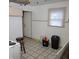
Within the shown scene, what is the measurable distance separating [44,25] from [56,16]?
1076 mm

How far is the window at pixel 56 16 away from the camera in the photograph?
4577 mm

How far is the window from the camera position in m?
4.58

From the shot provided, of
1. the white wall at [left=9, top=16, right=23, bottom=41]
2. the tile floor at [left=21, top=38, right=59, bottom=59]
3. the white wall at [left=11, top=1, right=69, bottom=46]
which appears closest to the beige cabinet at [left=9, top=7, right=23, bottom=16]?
the white wall at [left=9, top=16, right=23, bottom=41]

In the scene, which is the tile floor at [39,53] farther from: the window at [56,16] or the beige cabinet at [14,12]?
the beige cabinet at [14,12]

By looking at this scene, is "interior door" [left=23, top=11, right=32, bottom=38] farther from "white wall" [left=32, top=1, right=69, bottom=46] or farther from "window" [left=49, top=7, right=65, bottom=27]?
"window" [left=49, top=7, right=65, bottom=27]

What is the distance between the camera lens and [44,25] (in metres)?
5.61

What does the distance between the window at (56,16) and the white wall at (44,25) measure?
0.69 feet

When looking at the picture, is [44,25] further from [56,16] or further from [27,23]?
[27,23]

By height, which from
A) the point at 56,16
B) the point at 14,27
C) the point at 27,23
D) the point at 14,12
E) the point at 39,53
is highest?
the point at 14,12

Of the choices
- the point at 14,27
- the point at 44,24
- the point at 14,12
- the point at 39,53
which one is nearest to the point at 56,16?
the point at 44,24
